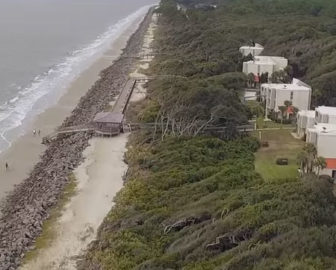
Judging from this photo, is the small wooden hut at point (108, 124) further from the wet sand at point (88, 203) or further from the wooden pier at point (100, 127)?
the wet sand at point (88, 203)

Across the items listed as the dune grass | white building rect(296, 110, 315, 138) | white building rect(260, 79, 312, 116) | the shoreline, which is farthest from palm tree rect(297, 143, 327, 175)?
white building rect(260, 79, 312, 116)

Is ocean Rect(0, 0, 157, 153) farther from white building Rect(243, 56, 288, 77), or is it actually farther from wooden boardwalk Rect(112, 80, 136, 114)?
white building Rect(243, 56, 288, 77)

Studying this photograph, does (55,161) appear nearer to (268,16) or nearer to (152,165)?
(152,165)

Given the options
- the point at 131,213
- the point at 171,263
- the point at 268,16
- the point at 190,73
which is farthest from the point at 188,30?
the point at 171,263

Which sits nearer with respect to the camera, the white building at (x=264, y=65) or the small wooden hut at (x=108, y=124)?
the small wooden hut at (x=108, y=124)

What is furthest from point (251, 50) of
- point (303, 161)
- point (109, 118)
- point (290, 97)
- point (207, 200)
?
point (207, 200)

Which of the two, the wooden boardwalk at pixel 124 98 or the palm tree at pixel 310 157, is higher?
the palm tree at pixel 310 157

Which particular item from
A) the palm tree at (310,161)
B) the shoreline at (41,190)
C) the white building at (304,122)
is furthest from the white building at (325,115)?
the shoreline at (41,190)

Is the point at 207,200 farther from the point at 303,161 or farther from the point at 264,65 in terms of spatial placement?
the point at 264,65
